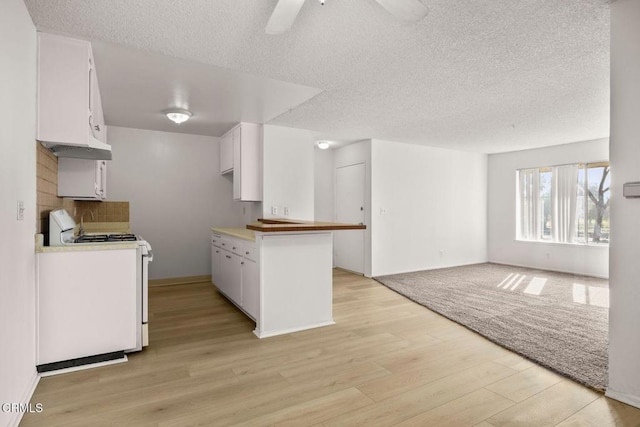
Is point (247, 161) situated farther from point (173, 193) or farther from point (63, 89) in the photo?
point (63, 89)

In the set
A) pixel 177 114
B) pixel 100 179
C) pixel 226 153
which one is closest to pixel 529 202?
pixel 226 153

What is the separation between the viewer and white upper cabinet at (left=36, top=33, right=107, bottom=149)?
8.03 ft

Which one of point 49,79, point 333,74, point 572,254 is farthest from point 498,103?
point 49,79

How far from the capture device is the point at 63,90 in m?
2.50

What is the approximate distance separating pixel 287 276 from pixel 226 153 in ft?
9.39

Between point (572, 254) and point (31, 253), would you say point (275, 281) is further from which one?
point (572, 254)

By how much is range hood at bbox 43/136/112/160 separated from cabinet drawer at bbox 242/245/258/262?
1521 millimetres

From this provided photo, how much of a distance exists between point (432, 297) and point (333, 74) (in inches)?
121

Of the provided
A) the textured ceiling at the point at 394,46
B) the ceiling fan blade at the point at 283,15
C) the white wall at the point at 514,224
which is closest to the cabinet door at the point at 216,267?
the textured ceiling at the point at 394,46

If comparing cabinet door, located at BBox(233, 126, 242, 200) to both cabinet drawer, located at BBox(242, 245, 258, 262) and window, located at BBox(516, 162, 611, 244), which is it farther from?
window, located at BBox(516, 162, 611, 244)

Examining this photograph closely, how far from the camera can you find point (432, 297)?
4543mm

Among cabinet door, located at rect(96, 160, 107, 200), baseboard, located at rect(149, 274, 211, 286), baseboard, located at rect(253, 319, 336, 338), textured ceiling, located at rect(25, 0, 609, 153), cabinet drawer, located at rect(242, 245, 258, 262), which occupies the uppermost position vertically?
textured ceiling, located at rect(25, 0, 609, 153)

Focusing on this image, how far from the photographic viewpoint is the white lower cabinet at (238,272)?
3367mm

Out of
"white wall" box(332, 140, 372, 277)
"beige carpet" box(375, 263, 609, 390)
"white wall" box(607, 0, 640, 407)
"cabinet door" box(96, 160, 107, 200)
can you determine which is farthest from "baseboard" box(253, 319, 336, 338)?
"white wall" box(332, 140, 372, 277)
